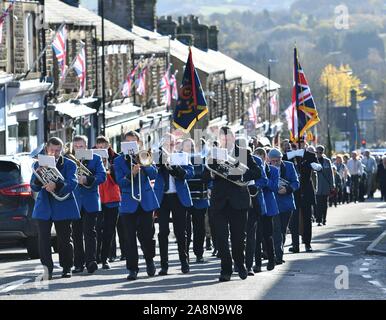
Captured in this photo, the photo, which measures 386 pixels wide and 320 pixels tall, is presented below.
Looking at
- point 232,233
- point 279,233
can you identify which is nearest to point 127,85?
point 279,233

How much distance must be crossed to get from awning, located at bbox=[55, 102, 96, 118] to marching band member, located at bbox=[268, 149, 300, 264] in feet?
80.7

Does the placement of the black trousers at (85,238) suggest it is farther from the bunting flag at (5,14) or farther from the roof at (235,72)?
the roof at (235,72)

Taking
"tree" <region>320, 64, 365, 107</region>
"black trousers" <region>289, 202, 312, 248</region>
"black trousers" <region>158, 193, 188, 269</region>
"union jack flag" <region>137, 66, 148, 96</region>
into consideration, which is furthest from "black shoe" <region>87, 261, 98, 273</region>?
"tree" <region>320, 64, 365, 107</region>

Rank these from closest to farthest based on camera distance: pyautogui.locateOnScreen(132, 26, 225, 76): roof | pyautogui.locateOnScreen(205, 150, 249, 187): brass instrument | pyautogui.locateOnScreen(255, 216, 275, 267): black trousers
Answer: pyautogui.locateOnScreen(205, 150, 249, 187): brass instrument, pyautogui.locateOnScreen(255, 216, 275, 267): black trousers, pyautogui.locateOnScreen(132, 26, 225, 76): roof

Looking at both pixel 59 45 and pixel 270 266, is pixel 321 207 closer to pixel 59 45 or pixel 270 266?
pixel 59 45

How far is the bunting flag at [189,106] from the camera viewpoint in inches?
1214

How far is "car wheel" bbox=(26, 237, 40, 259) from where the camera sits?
2200cm

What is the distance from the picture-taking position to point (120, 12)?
6656 cm

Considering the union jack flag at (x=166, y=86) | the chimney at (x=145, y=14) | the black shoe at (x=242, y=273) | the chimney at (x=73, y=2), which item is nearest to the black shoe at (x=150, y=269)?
the black shoe at (x=242, y=273)

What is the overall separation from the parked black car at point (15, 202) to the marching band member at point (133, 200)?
3.91 m

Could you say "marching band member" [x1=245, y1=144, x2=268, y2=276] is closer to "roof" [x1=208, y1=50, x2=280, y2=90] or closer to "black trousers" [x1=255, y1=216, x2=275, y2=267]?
"black trousers" [x1=255, y1=216, x2=275, y2=267]

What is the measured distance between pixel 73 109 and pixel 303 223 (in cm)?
2391
